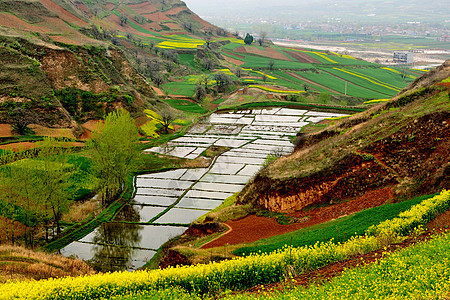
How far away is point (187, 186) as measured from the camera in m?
40.5

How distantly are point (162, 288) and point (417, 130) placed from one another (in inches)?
766

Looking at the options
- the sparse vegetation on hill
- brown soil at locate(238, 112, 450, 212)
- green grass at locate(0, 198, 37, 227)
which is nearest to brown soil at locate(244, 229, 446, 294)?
the sparse vegetation on hill

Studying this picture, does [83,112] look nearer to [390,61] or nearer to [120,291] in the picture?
[120,291]

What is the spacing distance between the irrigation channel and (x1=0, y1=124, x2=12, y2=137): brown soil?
60.0 feet

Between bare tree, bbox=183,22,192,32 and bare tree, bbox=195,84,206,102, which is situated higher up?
bare tree, bbox=183,22,192,32

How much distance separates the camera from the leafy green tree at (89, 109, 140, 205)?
35156mm

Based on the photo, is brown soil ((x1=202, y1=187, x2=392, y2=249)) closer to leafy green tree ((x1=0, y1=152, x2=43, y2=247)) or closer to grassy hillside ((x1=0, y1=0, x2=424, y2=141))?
leafy green tree ((x1=0, y1=152, x2=43, y2=247))

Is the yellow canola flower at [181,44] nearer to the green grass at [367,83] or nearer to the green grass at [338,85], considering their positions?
the green grass at [338,85]

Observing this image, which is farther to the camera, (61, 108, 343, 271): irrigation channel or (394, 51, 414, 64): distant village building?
(394, 51, 414, 64): distant village building

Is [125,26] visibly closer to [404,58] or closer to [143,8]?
[143,8]

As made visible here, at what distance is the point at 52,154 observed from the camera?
30172 mm

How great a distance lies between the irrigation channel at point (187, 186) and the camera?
95.1 feet

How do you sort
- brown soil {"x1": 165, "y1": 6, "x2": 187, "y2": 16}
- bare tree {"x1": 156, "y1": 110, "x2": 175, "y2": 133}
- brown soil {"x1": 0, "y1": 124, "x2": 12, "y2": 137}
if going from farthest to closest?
brown soil {"x1": 165, "y1": 6, "x2": 187, "y2": 16} → bare tree {"x1": 156, "y1": 110, "x2": 175, "y2": 133} → brown soil {"x1": 0, "y1": 124, "x2": 12, "y2": 137}

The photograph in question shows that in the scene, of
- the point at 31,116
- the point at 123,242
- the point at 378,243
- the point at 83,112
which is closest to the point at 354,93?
the point at 83,112
